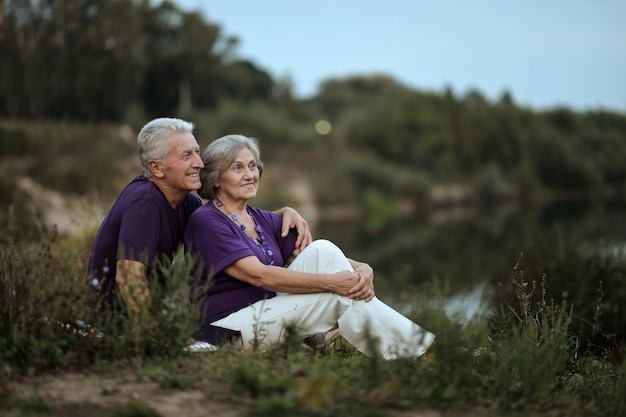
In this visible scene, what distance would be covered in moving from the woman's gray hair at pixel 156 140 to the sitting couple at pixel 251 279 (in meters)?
0.03

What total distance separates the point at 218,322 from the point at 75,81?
26863mm

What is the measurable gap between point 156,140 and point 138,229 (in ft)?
1.77

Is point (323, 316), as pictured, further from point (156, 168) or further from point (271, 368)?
point (156, 168)

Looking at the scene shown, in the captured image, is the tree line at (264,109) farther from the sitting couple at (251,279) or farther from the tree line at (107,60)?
the sitting couple at (251,279)

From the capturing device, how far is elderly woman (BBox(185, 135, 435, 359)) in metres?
3.84

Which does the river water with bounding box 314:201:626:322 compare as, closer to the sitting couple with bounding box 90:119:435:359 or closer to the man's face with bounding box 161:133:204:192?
the sitting couple with bounding box 90:119:435:359

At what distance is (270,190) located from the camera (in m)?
29.2

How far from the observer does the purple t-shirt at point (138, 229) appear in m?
3.81

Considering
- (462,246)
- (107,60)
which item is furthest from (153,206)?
(107,60)

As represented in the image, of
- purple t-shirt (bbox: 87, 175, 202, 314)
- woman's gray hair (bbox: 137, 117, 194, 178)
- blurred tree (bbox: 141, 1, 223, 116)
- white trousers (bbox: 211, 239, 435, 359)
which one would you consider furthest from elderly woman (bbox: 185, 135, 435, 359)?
blurred tree (bbox: 141, 1, 223, 116)

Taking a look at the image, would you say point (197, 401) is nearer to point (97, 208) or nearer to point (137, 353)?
point (137, 353)

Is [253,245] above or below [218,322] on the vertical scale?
above

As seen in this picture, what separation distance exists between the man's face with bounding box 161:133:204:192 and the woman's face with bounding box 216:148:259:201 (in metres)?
0.18

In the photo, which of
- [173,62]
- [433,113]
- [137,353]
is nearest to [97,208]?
[137,353]
